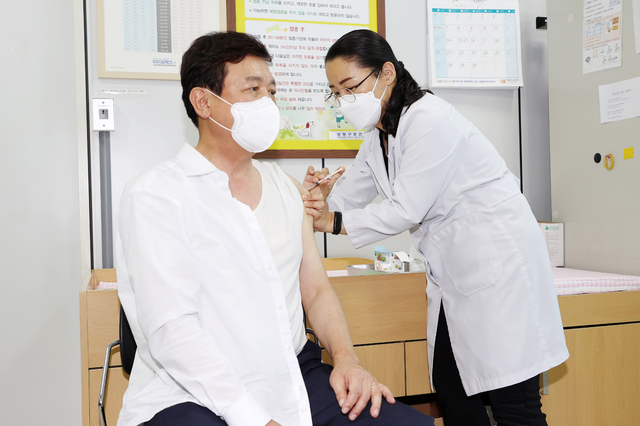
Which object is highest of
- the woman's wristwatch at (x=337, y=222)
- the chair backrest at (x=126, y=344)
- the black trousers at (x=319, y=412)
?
the woman's wristwatch at (x=337, y=222)

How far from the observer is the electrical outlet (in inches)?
77.1

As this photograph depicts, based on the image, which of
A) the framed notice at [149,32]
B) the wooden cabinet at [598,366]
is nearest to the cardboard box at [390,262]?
the wooden cabinet at [598,366]

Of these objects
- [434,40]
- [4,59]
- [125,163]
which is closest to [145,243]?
[125,163]

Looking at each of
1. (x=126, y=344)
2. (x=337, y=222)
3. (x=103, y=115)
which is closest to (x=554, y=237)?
(x=337, y=222)

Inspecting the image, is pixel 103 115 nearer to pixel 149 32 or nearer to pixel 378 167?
pixel 149 32

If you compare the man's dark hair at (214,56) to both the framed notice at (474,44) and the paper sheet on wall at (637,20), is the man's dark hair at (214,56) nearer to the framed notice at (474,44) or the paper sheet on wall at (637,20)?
the framed notice at (474,44)

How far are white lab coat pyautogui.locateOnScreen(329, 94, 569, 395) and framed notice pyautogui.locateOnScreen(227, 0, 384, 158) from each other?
691 millimetres

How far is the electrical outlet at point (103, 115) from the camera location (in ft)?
6.43

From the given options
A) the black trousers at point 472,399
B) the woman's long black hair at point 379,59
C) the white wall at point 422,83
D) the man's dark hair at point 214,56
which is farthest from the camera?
the white wall at point 422,83

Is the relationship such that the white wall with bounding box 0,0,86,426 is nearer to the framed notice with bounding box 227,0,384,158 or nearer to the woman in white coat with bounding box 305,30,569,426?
the framed notice with bounding box 227,0,384,158

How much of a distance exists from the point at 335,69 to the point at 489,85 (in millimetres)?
1052

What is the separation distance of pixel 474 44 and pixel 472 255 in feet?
4.28

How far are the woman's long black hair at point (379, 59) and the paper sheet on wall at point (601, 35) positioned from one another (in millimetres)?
932

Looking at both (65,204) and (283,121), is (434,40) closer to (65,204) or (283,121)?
(283,121)
